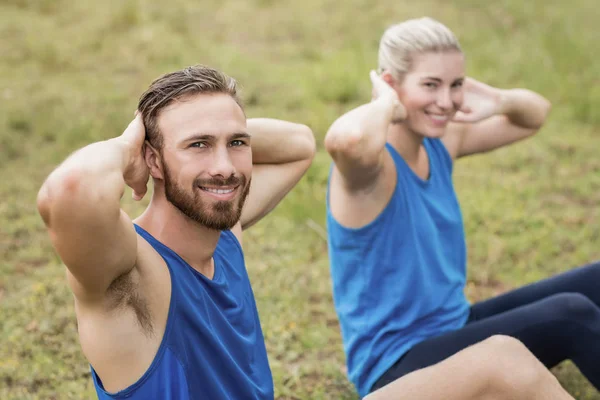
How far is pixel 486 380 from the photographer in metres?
2.31

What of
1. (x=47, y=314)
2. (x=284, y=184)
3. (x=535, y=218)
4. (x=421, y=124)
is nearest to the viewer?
(x=284, y=184)

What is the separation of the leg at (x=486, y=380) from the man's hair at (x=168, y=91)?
976 millimetres

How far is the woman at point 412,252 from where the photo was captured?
106 inches

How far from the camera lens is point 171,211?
6.65 feet

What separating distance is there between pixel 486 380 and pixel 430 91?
1.13 meters

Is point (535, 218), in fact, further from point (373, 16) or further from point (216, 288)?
point (373, 16)

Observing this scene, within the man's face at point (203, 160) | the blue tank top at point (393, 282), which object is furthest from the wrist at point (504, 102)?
the man's face at point (203, 160)

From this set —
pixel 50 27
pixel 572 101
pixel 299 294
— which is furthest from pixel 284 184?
pixel 50 27

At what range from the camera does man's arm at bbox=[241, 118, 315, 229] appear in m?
2.62

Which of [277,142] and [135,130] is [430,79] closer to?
[277,142]

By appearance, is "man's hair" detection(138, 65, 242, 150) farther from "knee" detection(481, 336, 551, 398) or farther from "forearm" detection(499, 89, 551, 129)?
"forearm" detection(499, 89, 551, 129)

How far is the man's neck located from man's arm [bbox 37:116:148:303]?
1.00ft

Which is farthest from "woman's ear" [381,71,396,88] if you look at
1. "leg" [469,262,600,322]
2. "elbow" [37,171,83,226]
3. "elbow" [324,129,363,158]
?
"elbow" [37,171,83,226]

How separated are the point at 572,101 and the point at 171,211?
549cm
